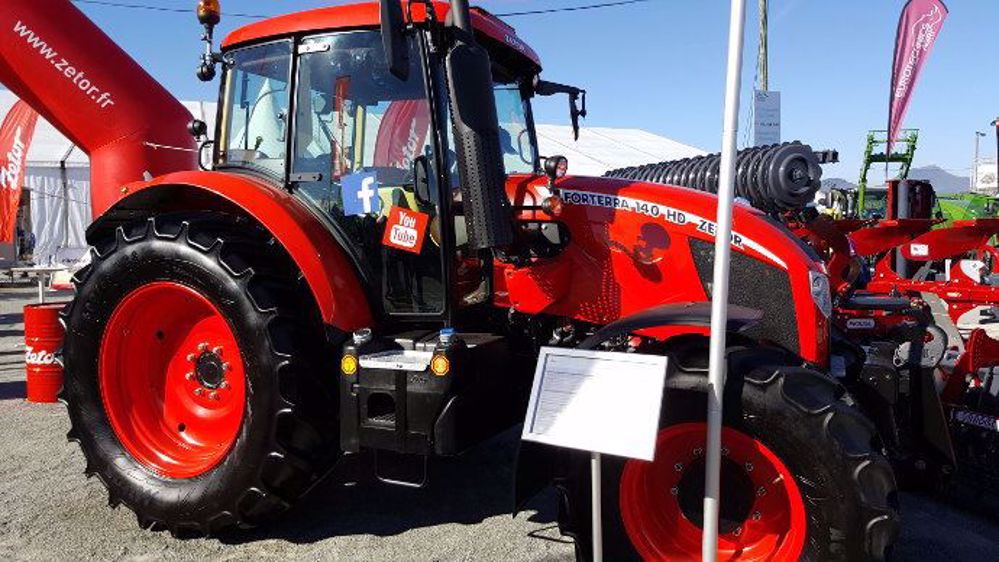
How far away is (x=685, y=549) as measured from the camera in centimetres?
273

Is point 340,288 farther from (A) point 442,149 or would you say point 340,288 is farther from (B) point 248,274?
(A) point 442,149

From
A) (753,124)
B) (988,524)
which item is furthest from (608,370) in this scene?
(753,124)

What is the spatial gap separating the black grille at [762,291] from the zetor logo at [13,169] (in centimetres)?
1102

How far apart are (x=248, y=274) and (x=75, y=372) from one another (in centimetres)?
113

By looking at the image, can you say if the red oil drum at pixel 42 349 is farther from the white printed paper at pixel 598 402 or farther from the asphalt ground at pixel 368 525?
the white printed paper at pixel 598 402

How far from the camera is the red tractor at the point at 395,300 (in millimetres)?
2740

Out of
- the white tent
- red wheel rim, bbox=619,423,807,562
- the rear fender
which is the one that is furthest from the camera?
the white tent

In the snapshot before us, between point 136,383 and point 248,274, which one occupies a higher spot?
point 248,274

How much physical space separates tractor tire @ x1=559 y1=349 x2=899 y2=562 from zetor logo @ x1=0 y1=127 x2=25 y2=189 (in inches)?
440

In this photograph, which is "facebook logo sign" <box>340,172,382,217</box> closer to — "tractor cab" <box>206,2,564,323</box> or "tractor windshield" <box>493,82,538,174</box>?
"tractor cab" <box>206,2,564,323</box>

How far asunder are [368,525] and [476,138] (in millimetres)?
1746

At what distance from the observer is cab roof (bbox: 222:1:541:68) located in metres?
3.27

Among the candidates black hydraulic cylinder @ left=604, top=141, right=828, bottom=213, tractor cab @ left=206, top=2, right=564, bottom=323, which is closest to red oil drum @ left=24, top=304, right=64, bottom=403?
tractor cab @ left=206, top=2, right=564, bottom=323

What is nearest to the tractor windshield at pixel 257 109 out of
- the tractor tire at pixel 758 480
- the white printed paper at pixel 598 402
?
the white printed paper at pixel 598 402
